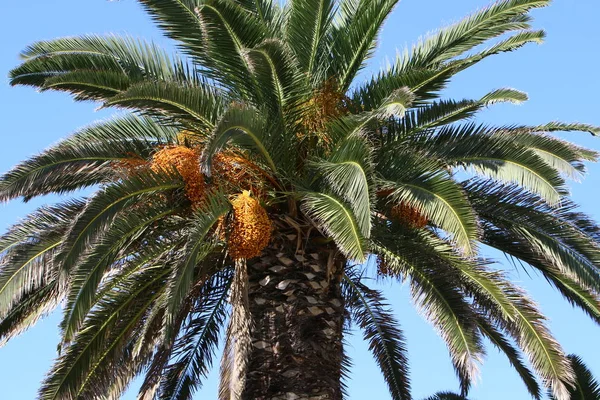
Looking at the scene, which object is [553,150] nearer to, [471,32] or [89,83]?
[471,32]

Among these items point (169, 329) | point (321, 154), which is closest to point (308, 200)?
point (321, 154)

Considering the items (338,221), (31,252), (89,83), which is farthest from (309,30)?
(31,252)

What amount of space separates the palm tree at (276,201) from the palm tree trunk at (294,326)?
0.02m

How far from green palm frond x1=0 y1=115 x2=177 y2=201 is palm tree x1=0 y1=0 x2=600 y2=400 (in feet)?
0.09

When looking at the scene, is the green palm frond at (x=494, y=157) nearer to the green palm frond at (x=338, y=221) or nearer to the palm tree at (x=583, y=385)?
the green palm frond at (x=338, y=221)

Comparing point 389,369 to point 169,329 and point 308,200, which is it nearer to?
point 308,200

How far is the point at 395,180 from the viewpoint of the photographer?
11961 mm

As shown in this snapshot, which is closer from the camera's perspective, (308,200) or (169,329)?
(169,329)

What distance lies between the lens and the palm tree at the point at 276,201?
1162 cm

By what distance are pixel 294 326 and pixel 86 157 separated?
328 cm

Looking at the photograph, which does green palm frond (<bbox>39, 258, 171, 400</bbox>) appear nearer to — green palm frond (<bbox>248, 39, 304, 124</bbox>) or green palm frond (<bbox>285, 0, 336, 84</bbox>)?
green palm frond (<bbox>248, 39, 304, 124</bbox>)

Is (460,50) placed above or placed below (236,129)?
above

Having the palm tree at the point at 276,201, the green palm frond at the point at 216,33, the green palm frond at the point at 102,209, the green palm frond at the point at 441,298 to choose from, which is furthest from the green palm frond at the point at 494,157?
the green palm frond at the point at 102,209

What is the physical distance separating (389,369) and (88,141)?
5.27 meters
